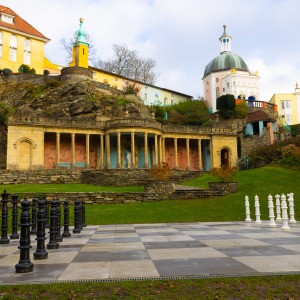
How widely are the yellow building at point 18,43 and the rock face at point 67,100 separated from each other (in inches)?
237

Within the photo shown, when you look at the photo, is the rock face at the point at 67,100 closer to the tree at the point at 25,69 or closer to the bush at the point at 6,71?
the bush at the point at 6,71

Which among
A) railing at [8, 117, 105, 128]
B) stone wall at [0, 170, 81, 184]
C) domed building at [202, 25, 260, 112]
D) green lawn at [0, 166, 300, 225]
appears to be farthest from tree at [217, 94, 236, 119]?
stone wall at [0, 170, 81, 184]

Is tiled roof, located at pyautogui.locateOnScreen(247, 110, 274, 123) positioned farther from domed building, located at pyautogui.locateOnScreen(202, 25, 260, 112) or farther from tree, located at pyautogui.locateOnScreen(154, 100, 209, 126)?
domed building, located at pyautogui.locateOnScreen(202, 25, 260, 112)

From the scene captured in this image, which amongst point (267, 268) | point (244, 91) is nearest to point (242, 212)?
point (267, 268)

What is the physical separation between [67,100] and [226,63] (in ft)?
142

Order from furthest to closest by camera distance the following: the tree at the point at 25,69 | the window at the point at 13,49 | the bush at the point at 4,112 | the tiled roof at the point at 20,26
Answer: the tiled roof at the point at 20,26 < the window at the point at 13,49 < the tree at the point at 25,69 < the bush at the point at 4,112

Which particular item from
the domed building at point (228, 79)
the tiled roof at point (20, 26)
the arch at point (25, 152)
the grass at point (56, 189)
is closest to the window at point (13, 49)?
the tiled roof at point (20, 26)

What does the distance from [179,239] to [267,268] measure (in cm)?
393

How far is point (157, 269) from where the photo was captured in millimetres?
5809

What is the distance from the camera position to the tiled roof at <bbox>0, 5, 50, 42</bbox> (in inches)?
2253

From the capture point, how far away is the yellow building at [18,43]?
55.8 m

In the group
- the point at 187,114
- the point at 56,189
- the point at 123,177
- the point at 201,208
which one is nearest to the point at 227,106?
the point at 187,114

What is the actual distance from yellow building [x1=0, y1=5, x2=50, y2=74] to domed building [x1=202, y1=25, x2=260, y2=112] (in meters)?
36.5

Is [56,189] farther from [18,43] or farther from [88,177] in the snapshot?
[18,43]
